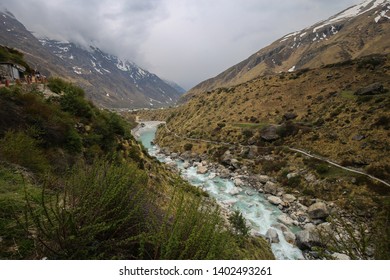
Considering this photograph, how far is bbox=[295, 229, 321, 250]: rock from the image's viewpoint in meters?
16.9

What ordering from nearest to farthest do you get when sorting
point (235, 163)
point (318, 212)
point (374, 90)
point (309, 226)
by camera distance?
point (309, 226) < point (318, 212) < point (235, 163) < point (374, 90)

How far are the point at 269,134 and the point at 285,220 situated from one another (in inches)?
1020

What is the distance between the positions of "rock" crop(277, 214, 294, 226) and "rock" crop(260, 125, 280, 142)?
23593mm

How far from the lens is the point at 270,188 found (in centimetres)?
3005

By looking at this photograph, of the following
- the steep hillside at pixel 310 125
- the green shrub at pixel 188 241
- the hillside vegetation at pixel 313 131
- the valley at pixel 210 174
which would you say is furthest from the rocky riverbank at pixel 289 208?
the green shrub at pixel 188 241

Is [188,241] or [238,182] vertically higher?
[188,241]

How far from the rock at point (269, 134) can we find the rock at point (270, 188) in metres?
15.3

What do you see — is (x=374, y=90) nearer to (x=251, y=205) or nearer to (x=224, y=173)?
(x=224, y=173)

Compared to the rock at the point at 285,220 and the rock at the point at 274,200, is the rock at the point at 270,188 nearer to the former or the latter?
the rock at the point at 274,200

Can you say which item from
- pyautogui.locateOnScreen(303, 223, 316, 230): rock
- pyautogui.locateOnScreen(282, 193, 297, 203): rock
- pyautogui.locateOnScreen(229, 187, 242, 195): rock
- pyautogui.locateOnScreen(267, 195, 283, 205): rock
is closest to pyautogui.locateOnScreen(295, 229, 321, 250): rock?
pyautogui.locateOnScreen(303, 223, 316, 230): rock

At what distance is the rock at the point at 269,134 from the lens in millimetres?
44600

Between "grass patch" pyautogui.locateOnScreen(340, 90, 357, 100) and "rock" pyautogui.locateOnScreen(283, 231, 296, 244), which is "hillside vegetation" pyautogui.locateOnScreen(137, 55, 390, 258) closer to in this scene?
"grass patch" pyautogui.locateOnScreen(340, 90, 357, 100)

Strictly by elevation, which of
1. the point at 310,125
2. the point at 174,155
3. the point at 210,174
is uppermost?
the point at 174,155

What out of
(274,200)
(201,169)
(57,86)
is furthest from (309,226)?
(57,86)
